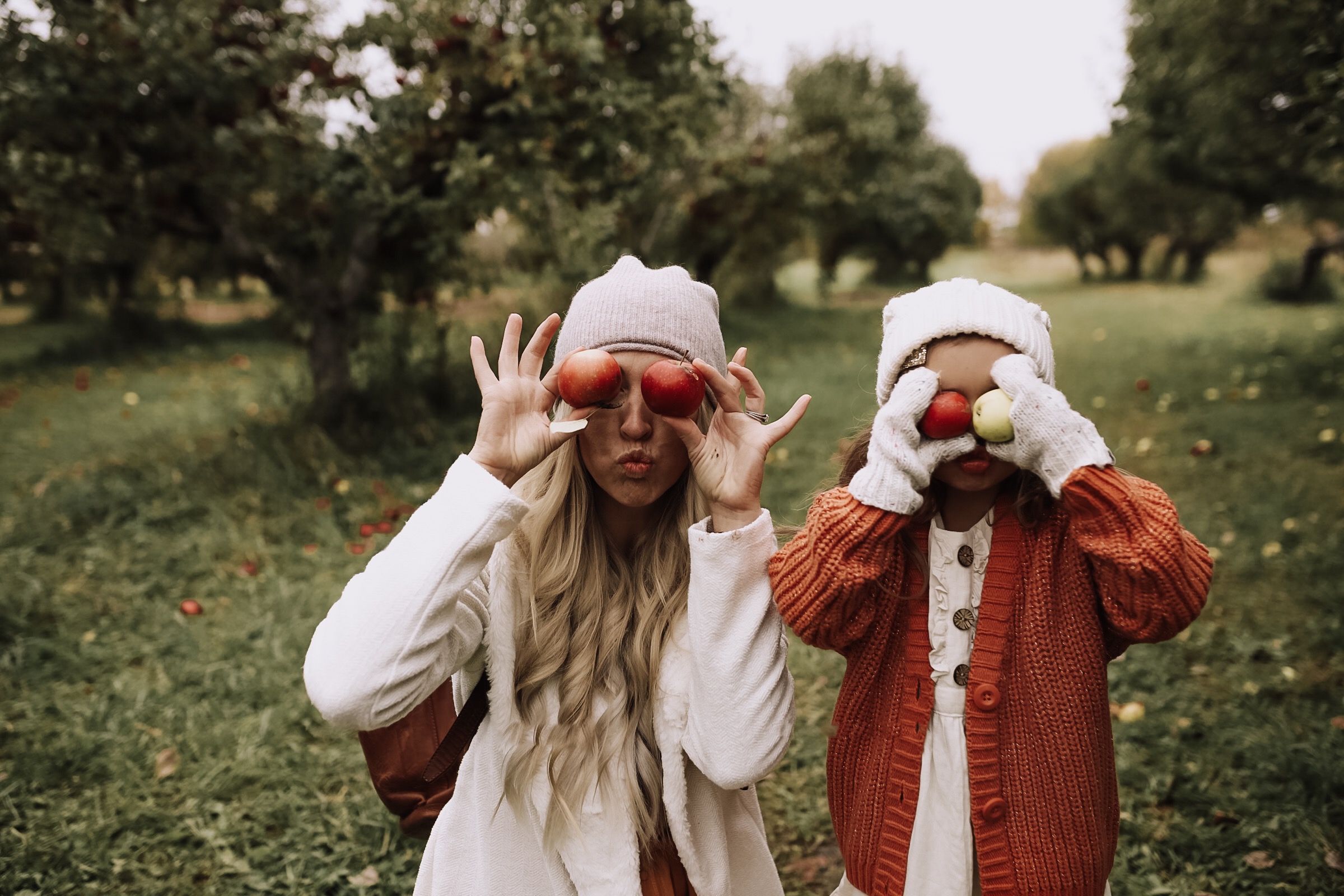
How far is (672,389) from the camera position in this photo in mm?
1442

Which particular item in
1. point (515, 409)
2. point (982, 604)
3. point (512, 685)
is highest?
point (515, 409)

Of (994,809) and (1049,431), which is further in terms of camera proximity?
(994,809)

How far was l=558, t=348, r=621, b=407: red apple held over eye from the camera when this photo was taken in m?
1.46

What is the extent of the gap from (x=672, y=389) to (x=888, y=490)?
0.41m

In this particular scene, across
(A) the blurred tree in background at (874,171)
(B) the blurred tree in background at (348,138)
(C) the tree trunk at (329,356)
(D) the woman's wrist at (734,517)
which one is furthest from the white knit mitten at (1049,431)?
(A) the blurred tree in background at (874,171)

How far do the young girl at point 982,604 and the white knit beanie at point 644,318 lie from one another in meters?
0.38

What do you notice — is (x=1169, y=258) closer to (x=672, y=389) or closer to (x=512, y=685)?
(x=672, y=389)

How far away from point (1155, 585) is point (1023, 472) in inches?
11.0

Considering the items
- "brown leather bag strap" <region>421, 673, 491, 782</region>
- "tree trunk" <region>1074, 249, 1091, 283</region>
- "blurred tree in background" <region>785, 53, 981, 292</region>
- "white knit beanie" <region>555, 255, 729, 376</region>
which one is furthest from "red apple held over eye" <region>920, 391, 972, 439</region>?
"tree trunk" <region>1074, 249, 1091, 283</region>

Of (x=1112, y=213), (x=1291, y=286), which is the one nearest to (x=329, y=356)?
(x=1291, y=286)

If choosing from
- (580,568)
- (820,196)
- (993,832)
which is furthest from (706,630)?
(820,196)

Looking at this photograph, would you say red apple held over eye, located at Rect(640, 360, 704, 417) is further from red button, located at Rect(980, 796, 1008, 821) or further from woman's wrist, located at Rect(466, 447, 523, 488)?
red button, located at Rect(980, 796, 1008, 821)

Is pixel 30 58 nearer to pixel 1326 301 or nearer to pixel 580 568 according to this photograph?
pixel 580 568

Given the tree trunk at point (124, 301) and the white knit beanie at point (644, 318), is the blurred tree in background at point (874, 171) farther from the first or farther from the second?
the white knit beanie at point (644, 318)
